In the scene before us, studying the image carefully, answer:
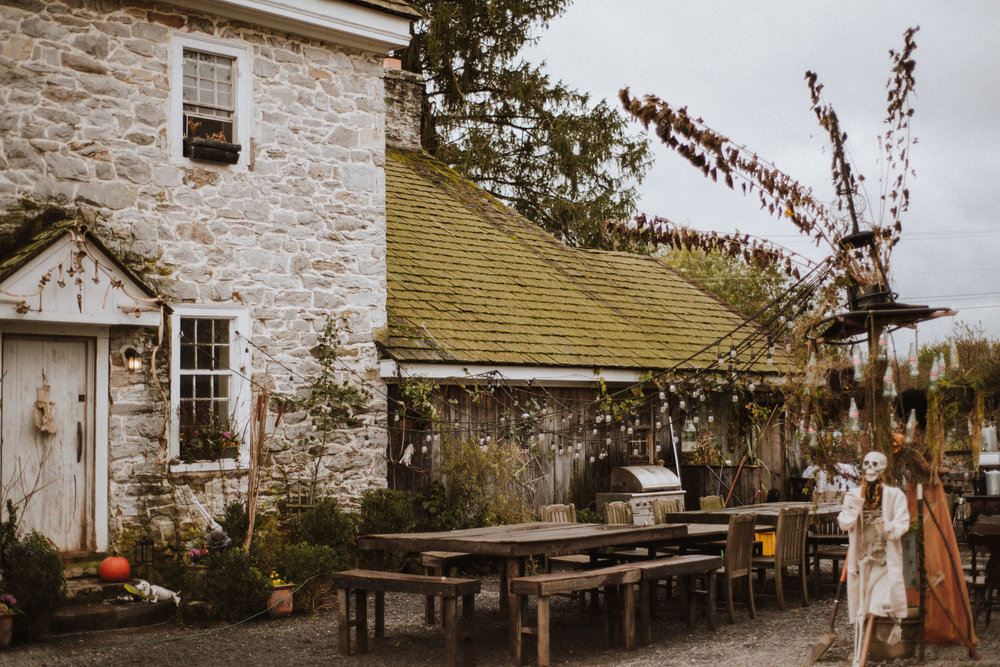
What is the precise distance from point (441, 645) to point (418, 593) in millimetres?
839

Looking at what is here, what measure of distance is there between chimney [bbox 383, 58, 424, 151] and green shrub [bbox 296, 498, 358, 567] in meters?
8.49

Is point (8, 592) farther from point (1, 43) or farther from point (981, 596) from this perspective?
point (981, 596)

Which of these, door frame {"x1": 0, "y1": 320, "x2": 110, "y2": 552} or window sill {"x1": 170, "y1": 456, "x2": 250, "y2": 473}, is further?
window sill {"x1": 170, "y1": 456, "x2": 250, "y2": 473}

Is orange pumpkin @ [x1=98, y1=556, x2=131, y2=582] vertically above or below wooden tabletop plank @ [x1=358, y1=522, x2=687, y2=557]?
below

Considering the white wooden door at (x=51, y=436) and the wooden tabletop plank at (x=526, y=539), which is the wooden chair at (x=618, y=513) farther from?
the white wooden door at (x=51, y=436)

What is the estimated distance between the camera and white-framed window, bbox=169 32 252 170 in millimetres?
10523

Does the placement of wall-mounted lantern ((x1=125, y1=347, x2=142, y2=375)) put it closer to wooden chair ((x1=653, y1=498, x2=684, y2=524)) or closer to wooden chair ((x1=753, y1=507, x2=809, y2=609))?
wooden chair ((x1=653, y1=498, x2=684, y2=524))

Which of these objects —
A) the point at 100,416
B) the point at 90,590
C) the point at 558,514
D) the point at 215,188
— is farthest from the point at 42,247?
the point at 558,514

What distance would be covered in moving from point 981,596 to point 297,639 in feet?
19.8

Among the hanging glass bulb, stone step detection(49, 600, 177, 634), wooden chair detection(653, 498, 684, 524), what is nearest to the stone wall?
stone step detection(49, 600, 177, 634)

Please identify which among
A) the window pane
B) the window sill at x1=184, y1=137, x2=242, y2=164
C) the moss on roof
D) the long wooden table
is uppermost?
the window sill at x1=184, y1=137, x2=242, y2=164

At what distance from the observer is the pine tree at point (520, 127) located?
2278 centimetres

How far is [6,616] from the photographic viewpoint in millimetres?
8289

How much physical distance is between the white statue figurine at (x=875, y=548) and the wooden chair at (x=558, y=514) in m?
3.61
